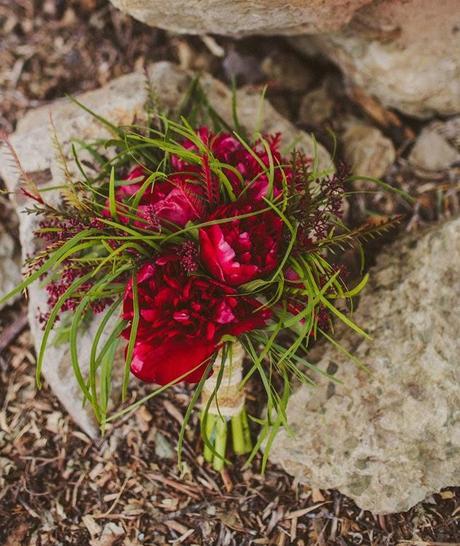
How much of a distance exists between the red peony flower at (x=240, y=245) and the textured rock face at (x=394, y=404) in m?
0.51

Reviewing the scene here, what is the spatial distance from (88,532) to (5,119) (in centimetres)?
174

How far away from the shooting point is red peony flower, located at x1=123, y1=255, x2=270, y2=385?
1510 millimetres

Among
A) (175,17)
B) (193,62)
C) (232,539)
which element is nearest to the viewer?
(232,539)

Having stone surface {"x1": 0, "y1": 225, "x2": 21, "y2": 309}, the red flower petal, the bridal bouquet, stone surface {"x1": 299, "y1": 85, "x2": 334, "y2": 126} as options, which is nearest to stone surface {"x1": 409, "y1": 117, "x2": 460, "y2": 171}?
stone surface {"x1": 299, "y1": 85, "x2": 334, "y2": 126}

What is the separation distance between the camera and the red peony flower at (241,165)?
1.69m

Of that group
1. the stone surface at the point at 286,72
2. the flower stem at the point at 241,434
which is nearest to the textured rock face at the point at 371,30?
the stone surface at the point at 286,72

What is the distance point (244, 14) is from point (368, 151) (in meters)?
0.76

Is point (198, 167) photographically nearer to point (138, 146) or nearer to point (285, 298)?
point (138, 146)

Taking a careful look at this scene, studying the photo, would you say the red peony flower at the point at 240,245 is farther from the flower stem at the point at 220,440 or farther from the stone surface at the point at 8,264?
the stone surface at the point at 8,264

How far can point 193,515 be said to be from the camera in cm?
196

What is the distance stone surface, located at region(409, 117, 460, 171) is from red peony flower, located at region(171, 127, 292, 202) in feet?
2.95

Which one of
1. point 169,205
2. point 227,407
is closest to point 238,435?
point 227,407

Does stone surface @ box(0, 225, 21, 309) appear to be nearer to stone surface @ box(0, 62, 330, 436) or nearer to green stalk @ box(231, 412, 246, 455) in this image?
stone surface @ box(0, 62, 330, 436)

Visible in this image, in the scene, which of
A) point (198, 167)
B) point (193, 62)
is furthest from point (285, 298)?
point (193, 62)
